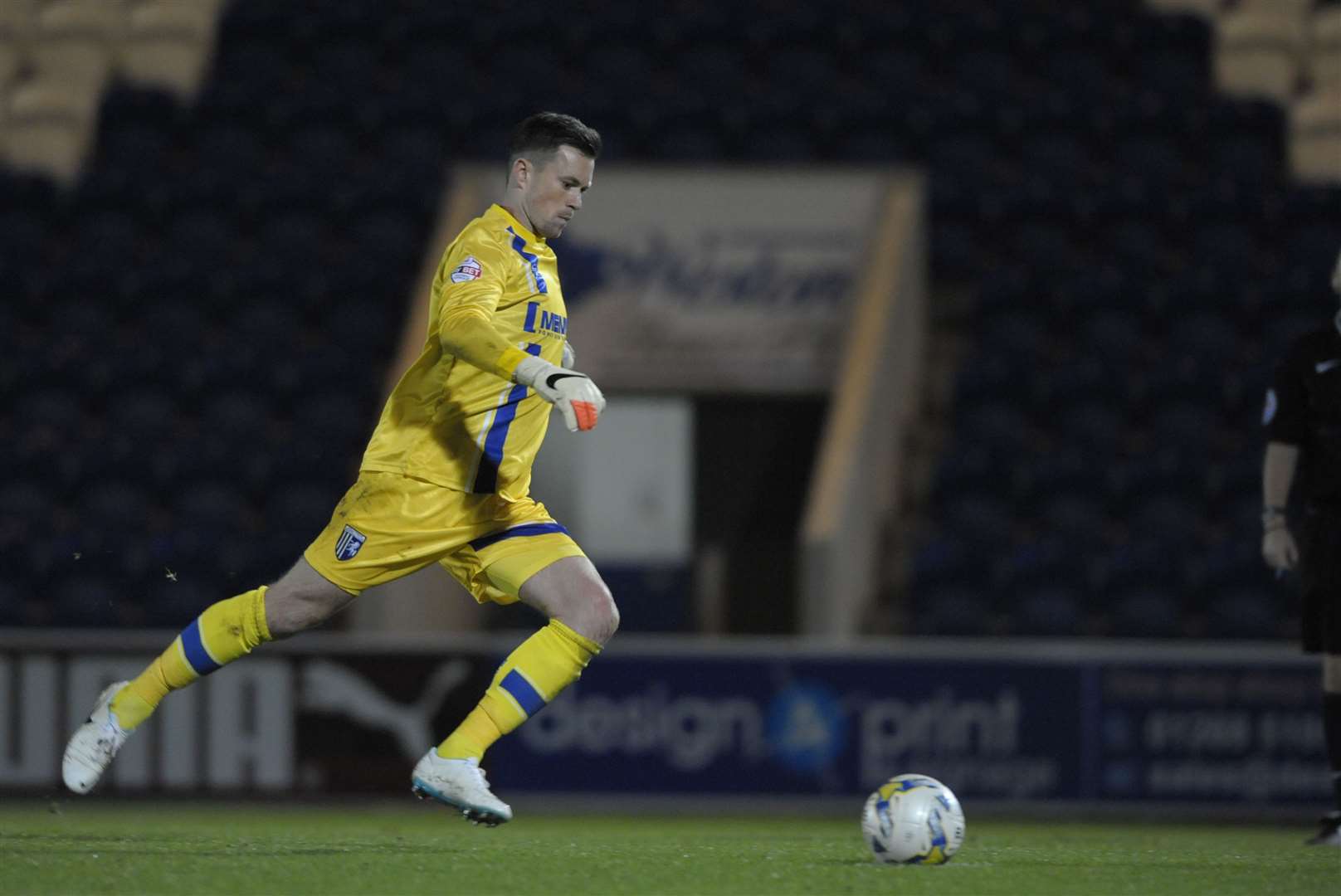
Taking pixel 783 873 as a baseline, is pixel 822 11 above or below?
above

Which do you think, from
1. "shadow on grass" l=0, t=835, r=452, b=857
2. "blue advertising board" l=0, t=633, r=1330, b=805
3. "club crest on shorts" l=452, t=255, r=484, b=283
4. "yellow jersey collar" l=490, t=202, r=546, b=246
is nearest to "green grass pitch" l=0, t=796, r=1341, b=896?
"shadow on grass" l=0, t=835, r=452, b=857

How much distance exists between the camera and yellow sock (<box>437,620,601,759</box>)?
484 centimetres

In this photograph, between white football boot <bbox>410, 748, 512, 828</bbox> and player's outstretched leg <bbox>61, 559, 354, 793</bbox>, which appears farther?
player's outstretched leg <bbox>61, 559, 354, 793</bbox>

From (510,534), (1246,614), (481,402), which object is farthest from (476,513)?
(1246,614)

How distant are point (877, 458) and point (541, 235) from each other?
20.4ft

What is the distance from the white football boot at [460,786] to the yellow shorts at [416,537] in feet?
1.71

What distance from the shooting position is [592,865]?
183 inches

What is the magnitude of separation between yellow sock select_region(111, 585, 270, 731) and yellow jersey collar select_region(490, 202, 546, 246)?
1100 millimetres

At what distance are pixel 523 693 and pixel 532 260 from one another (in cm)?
107

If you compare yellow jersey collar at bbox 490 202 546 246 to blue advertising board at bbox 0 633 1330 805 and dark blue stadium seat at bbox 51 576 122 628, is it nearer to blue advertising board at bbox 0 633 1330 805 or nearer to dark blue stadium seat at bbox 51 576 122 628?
blue advertising board at bbox 0 633 1330 805

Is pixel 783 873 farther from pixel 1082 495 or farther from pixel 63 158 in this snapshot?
pixel 63 158

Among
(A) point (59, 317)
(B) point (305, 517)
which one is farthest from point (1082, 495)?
(A) point (59, 317)

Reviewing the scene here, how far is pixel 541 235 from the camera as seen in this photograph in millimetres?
5094

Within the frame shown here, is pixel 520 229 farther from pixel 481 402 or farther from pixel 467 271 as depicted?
pixel 481 402
